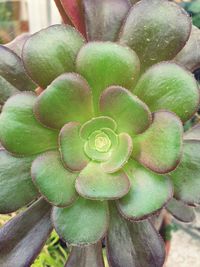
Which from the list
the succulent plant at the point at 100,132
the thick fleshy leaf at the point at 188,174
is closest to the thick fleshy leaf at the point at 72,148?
the succulent plant at the point at 100,132

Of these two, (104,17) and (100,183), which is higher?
(104,17)

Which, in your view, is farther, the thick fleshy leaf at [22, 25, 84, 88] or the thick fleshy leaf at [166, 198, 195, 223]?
the thick fleshy leaf at [166, 198, 195, 223]

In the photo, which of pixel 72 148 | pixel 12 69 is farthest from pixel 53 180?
pixel 12 69

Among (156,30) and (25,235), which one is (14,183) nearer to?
(25,235)

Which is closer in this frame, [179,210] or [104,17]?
[104,17]

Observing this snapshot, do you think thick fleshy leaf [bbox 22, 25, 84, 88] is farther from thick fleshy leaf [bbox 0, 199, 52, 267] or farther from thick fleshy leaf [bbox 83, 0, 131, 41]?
thick fleshy leaf [bbox 0, 199, 52, 267]

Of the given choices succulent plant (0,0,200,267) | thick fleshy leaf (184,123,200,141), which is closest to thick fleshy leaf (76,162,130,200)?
succulent plant (0,0,200,267)
